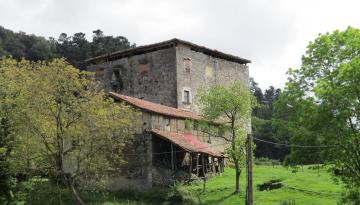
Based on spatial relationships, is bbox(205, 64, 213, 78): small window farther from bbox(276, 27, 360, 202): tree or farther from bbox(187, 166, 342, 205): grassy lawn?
bbox(276, 27, 360, 202): tree

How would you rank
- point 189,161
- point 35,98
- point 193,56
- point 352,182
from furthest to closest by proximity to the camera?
point 193,56, point 189,161, point 35,98, point 352,182

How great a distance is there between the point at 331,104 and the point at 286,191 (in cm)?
1010

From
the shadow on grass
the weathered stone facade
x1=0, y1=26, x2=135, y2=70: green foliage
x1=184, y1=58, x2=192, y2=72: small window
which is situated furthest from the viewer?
x1=0, y1=26, x2=135, y2=70: green foliage

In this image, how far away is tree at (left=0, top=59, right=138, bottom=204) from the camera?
31.7 metres

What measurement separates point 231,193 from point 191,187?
363cm

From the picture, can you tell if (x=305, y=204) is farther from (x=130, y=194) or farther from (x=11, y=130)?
(x=11, y=130)

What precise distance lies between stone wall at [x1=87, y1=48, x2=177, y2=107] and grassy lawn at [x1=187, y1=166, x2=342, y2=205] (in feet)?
46.5

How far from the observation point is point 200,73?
56094 mm

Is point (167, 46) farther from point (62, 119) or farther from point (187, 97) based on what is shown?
point (62, 119)

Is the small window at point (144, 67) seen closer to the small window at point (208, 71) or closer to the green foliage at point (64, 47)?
the small window at point (208, 71)

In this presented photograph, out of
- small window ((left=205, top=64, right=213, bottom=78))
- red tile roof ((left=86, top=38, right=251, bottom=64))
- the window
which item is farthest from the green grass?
the window

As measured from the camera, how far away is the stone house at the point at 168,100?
3984cm

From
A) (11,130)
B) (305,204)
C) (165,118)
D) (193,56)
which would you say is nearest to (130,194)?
(165,118)

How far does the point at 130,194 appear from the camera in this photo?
38562 millimetres
